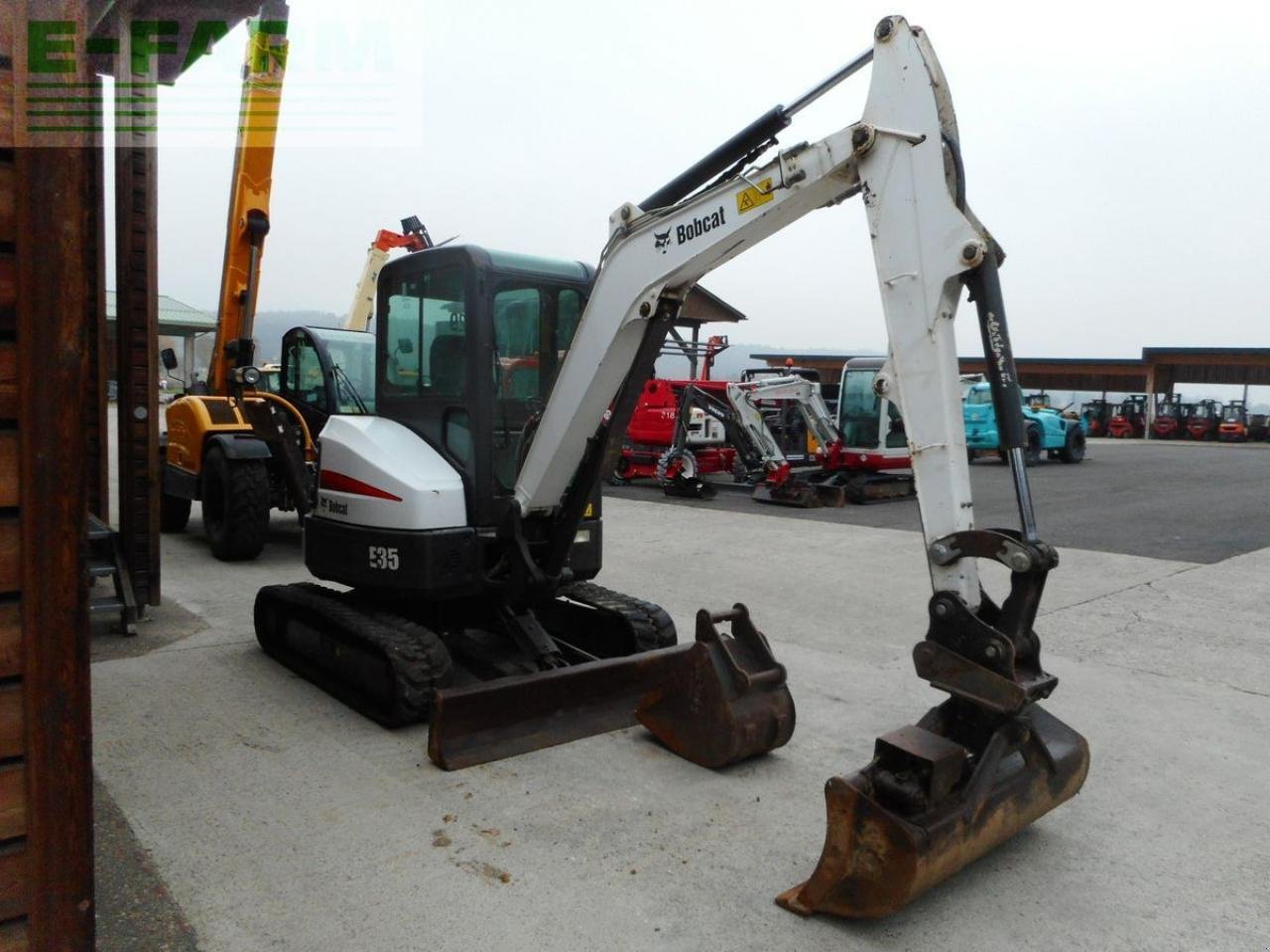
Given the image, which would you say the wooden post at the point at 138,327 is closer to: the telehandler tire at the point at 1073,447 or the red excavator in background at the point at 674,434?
the red excavator in background at the point at 674,434

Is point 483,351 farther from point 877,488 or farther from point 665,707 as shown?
point 877,488

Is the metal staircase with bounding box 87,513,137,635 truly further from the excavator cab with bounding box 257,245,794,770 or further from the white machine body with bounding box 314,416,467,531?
the white machine body with bounding box 314,416,467,531

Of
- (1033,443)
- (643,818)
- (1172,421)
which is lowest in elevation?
(643,818)

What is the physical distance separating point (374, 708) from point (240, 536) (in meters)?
4.57

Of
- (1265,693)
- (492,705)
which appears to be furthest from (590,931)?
(1265,693)

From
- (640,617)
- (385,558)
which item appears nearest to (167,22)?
(385,558)

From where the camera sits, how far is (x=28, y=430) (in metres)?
1.90

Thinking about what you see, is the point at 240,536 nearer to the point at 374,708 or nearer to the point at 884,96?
the point at 374,708

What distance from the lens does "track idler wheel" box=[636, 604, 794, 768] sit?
4062mm

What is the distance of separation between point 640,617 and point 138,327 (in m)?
4.05

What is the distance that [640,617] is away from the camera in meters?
5.16

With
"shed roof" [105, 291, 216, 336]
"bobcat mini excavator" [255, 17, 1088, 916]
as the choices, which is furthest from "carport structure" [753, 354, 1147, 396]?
"bobcat mini excavator" [255, 17, 1088, 916]

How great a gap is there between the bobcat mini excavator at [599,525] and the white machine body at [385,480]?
0.02 meters

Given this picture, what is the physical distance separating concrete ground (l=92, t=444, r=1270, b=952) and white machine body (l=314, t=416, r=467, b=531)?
100 cm
